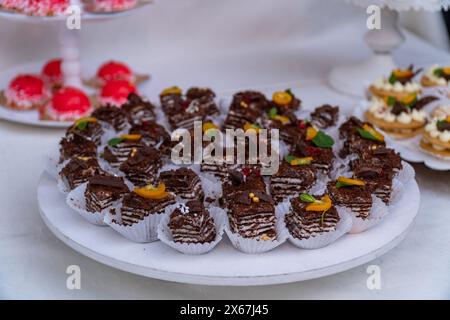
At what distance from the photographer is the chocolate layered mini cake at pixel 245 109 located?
2639mm

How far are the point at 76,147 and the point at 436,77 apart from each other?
1.66 metres

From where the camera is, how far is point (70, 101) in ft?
9.73

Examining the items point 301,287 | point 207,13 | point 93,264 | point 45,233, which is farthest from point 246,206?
point 207,13

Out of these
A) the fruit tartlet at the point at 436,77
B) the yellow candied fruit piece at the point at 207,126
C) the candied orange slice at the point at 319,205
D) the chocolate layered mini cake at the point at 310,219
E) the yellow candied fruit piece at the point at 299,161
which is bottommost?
the chocolate layered mini cake at the point at 310,219

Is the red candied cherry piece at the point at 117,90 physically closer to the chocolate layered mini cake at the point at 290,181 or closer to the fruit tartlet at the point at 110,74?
the fruit tartlet at the point at 110,74

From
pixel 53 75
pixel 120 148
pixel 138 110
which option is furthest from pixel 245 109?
pixel 53 75

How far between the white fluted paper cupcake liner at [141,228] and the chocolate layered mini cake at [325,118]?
0.90 m

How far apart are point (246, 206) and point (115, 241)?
14.5 inches

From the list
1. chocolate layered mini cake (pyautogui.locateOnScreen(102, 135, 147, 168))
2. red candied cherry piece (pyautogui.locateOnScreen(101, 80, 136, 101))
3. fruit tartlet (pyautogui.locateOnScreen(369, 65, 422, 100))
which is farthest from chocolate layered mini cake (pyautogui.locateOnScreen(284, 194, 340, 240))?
red candied cherry piece (pyautogui.locateOnScreen(101, 80, 136, 101))

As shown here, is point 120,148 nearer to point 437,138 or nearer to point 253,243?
point 253,243

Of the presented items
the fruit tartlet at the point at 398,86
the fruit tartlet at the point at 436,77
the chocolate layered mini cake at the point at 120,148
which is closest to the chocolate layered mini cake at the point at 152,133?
the chocolate layered mini cake at the point at 120,148

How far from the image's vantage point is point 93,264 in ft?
6.93

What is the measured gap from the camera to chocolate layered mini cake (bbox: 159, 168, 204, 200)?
6.96 feet

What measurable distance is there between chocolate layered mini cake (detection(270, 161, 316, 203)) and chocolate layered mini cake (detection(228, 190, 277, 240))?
23 cm
